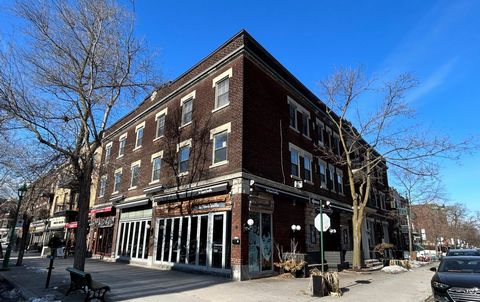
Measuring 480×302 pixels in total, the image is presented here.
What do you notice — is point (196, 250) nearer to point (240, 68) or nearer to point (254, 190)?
point (254, 190)

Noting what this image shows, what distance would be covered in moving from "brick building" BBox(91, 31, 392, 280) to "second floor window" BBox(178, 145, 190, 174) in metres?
0.06

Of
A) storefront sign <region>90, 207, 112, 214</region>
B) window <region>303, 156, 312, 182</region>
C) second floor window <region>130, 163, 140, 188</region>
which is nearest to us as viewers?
window <region>303, 156, 312, 182</region>

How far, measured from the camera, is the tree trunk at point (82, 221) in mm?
11602

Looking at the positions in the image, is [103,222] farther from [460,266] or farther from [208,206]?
[460,266]

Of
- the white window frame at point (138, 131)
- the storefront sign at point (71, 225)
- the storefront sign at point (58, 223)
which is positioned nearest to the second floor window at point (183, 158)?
the white window frame at point (138, 131)

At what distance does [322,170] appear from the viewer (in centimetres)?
2406

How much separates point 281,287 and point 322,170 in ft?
42.8

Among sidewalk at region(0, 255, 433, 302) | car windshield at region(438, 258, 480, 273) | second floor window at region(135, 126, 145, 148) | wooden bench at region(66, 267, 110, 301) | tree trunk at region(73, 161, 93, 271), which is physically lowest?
sidewalk at region(0, 255, 433, 302)

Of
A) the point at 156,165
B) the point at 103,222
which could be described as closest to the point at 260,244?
the point at 156,165

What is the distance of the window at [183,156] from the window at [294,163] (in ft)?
20.2

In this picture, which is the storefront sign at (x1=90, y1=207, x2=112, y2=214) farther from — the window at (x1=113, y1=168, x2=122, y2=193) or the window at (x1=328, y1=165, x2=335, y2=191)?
the window at (x1=328, y1=165, x2=335, y2=191)

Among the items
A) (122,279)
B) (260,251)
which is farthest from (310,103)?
(122,279)

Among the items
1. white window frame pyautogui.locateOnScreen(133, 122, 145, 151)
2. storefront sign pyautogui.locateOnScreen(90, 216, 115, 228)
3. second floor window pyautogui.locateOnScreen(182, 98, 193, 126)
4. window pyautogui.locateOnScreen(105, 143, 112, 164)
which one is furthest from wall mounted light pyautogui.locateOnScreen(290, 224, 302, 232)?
window pyautogui.locateOnScreen(105, 143, 112, 164)

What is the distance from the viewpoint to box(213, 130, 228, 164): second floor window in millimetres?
16906
